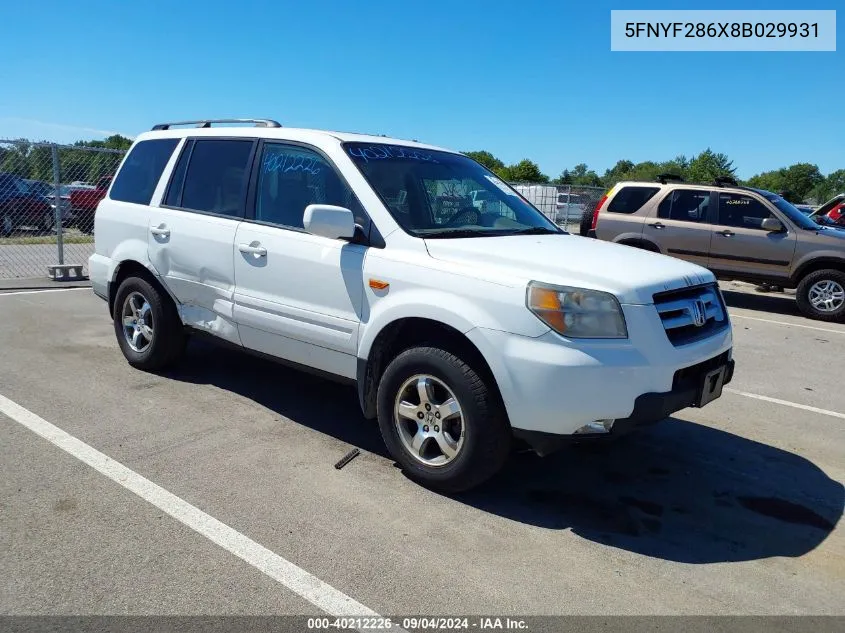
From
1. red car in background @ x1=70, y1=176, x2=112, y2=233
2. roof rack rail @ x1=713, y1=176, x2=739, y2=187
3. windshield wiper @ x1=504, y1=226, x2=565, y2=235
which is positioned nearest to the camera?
windshield wiper @ x1=504, y1=226, x2=565, y2=235

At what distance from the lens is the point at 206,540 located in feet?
10.2

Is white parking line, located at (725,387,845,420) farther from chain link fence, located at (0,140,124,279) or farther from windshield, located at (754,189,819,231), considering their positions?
chain link fence, located at (0,140,124,279)

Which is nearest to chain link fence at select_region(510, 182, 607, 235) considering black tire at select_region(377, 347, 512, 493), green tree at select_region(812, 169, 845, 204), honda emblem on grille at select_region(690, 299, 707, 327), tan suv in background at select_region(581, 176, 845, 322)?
tan suv in background at select_region(581, 176, 845, 322)

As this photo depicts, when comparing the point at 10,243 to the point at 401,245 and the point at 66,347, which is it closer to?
the point at 66,347

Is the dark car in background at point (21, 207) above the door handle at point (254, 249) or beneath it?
above

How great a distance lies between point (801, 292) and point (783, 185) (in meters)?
92.0

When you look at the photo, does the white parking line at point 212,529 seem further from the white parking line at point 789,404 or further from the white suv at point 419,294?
the white parking line at point 789,404

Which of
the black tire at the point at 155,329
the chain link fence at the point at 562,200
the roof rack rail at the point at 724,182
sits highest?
the chain link fence at the point at 562,200

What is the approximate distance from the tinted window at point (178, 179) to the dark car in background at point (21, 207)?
8.15m

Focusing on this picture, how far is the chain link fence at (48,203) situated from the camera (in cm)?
1036

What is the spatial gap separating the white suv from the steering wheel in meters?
0.01

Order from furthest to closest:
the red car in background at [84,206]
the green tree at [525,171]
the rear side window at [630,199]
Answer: the green tree at [525,171]
the red car in background at [84,206]
the rear side window at [630,199]

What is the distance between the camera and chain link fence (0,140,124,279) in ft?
34.0

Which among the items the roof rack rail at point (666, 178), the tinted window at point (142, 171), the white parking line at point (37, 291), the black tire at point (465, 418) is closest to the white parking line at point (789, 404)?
the black tire at point (465, 418)
